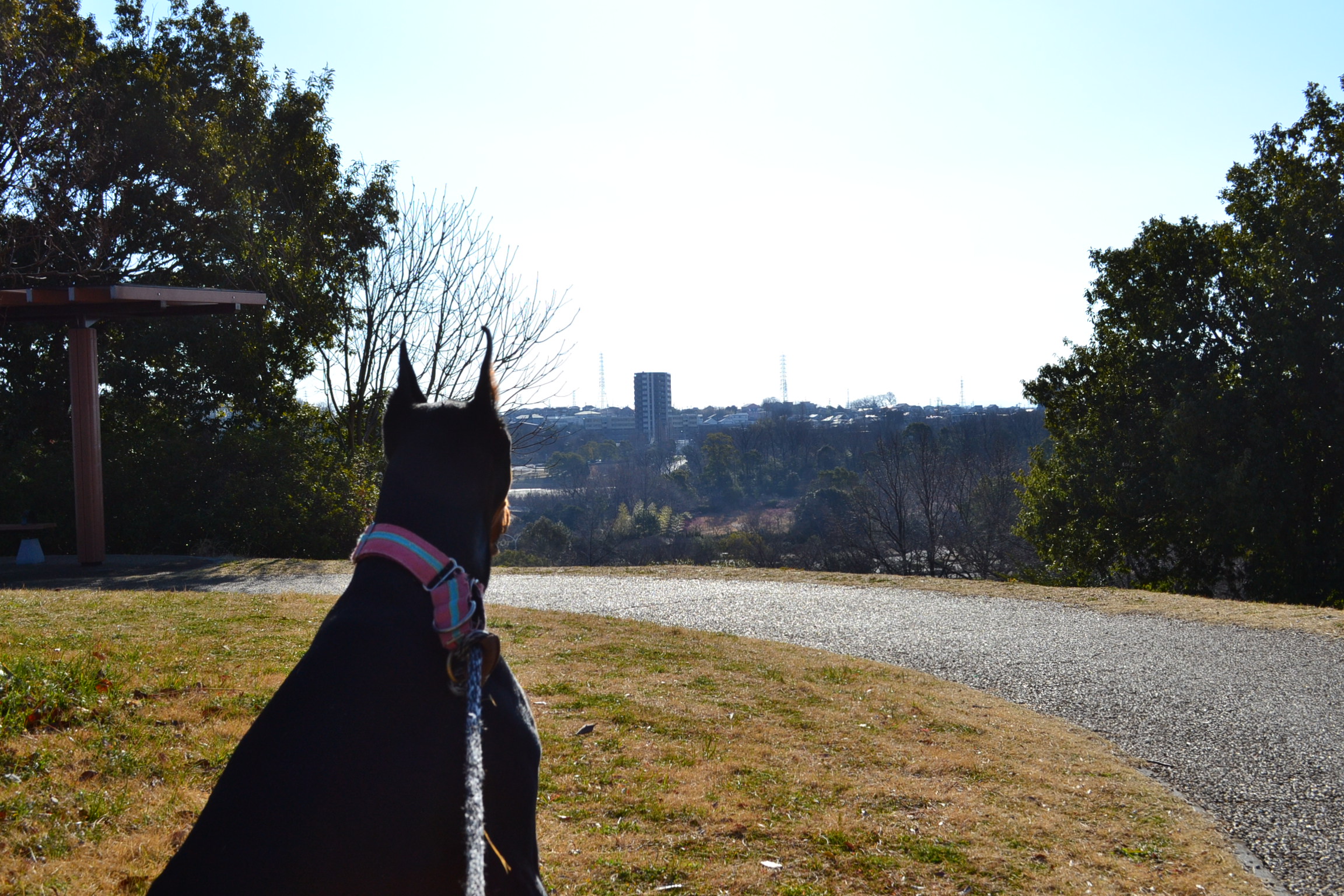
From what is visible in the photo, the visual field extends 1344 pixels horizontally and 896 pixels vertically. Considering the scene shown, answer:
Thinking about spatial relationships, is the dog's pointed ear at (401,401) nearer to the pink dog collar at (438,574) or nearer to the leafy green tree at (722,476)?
the pink dog collar at (438,574)

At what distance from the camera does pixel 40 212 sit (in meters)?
10.6

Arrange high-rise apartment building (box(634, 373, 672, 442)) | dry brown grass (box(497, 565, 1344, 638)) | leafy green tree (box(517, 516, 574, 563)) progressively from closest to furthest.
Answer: dry brown grass (box(497, 565, 1344, 638))
leafy green tree (box(517, 516, 574, 563))
high-rise apartment building (box(634, 373, 672, 442))

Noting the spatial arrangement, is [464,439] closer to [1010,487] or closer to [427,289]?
[427,289]

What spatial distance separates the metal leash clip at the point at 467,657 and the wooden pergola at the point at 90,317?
12883 millimetres

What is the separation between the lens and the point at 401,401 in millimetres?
2115

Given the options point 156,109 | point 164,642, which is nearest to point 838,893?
point 164,642

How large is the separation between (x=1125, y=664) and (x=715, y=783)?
247 inches

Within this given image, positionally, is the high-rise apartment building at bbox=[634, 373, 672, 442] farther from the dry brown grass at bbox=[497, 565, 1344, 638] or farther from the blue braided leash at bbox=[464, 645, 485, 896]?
the blue braided leash at bbox=[464, 645, 485, 896]

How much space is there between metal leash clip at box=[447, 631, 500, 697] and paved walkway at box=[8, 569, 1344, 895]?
453 cm

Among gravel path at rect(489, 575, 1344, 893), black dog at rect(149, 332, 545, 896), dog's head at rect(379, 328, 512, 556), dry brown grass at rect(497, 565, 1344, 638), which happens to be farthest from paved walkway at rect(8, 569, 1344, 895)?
dog's head at rect(379, 328, 512, 556)

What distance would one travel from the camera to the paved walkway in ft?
18.8

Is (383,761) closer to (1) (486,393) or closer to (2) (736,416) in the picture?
(1) (486,393)

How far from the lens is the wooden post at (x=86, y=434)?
1371 cm

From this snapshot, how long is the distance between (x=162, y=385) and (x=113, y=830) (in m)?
17.3
